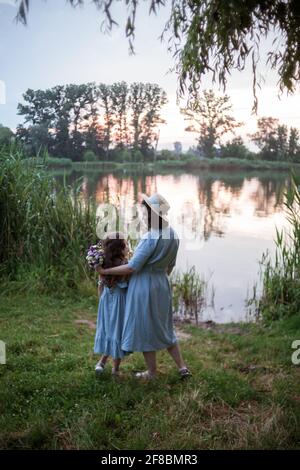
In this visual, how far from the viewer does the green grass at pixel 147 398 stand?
8.04 ft

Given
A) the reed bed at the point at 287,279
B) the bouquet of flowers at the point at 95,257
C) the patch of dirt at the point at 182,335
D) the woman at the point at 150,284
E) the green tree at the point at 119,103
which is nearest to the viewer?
the woman at the point at 150,284

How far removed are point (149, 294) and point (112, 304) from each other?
0.32 metres

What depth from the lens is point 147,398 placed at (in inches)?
116

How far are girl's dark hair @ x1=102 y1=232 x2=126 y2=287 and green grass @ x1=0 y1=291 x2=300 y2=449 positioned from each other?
701mm

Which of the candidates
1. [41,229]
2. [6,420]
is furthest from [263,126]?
[6,420]

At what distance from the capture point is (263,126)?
1351 cm

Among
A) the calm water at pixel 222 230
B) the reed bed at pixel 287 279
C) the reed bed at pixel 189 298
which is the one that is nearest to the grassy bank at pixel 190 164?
the calm water at pixel 222 230

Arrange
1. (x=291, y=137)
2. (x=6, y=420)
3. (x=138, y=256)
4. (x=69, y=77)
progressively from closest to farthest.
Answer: (x=6, y=420) → (x=138, y=256) → (x=69, y=77) → (x=291, y=137)

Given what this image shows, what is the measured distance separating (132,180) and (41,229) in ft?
44.2

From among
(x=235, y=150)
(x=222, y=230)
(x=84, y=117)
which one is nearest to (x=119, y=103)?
(x=84, y=117)

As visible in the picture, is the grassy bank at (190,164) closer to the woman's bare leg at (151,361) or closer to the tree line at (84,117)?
the tree line at (84,117)

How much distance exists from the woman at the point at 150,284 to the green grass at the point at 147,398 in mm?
318

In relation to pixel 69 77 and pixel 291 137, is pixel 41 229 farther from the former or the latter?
pixel 291 137

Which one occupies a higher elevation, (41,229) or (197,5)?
(197,5)
